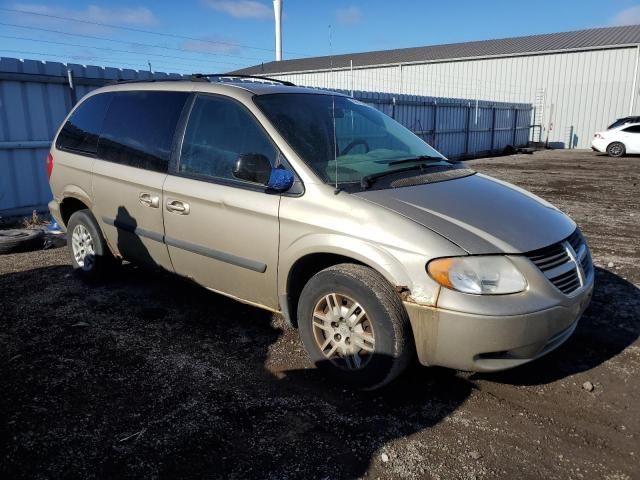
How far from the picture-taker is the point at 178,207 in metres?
3.79

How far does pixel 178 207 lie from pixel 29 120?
18.4 ft

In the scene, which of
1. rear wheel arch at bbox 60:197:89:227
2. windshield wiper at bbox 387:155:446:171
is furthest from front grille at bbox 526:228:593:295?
rear wheel arch at bbox 60:197:89:227

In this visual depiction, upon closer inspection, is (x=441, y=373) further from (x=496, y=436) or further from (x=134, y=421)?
(x=134, y=421)

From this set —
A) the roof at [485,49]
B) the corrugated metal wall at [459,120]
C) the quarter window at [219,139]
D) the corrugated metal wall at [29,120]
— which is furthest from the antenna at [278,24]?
the quarter window at [219,139]

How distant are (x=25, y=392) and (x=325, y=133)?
8.53 feet

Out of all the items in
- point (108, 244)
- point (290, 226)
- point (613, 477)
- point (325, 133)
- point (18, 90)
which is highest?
point (18, 90)

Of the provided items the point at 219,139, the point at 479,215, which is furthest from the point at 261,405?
the point at 219,139

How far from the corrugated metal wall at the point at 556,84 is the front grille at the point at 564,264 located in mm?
21483

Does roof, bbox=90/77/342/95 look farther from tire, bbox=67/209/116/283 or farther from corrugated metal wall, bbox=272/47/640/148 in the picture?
corrugated metal wall, bbox=272/47/640/148

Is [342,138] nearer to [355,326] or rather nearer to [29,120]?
[355,326]

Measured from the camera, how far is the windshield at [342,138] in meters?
3.36

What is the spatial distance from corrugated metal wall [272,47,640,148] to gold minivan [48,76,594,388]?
21.3m

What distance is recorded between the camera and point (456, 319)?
2.61 m

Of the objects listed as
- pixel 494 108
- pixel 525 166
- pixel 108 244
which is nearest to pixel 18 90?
pixel 108 244
